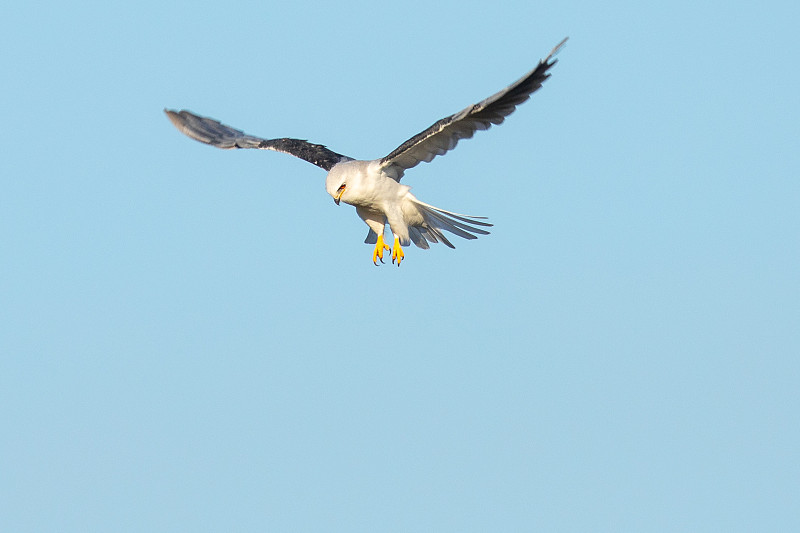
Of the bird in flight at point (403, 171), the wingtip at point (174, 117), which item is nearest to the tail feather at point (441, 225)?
the bird in flight at point (403, 171)

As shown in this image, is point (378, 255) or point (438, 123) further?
point (378, 255)

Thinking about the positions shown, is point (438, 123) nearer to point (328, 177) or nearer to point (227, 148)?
point (328, 177)

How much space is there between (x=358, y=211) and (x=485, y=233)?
1.72 metres

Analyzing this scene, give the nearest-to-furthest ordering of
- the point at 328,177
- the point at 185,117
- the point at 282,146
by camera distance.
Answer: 1. the point at 328,177
2. the point at 282,146
3. the point at 185,117

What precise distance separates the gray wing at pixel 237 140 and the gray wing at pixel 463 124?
148 centimetres

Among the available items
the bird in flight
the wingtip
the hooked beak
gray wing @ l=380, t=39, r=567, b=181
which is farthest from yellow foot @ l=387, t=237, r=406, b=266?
the wingtip

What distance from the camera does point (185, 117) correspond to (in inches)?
728

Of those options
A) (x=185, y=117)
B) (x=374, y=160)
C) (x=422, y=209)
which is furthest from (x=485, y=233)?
(x=185, y=117)

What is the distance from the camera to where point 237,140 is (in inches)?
677

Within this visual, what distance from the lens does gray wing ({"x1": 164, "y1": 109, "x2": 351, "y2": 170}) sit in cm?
1545

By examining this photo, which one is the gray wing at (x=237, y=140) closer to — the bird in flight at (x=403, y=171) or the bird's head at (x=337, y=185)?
the bird in flight at (x=403, y=171)

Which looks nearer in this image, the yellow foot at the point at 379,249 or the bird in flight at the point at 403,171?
the bird in flight at the point at 403,171

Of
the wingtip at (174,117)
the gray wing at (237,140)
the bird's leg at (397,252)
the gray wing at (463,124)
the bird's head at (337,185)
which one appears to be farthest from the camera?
the wingtip at (174,117)

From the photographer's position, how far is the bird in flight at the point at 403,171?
1238cm
